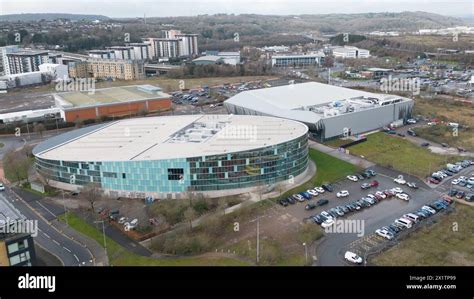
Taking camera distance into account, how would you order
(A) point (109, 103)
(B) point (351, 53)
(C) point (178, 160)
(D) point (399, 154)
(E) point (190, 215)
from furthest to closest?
(B) point (351, 53) < (A) point (109, 103) < (D) point (399, 154) < (C) point (178, 160) < (E) point (190, 215)

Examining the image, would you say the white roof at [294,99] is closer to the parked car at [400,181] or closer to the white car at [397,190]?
the parked car at [400,181]

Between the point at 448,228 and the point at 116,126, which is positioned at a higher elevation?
the point at 116,126

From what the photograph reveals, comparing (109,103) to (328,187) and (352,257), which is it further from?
(352,257)

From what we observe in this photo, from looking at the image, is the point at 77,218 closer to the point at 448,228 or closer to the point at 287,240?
the point at 287,240

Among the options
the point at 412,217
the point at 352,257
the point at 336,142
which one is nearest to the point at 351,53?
the point at 336,142

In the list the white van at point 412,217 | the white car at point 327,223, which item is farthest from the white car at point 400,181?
the white car at point 327,223

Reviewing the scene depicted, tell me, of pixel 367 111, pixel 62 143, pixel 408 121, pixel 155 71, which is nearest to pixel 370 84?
pixel 408 121
